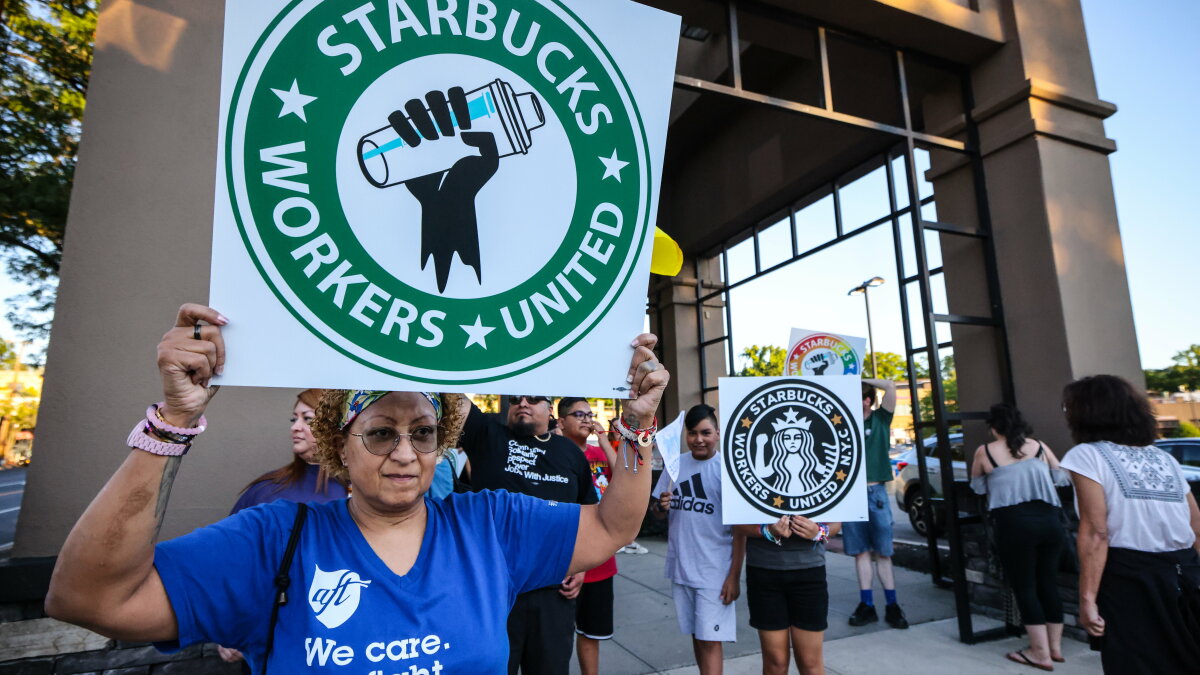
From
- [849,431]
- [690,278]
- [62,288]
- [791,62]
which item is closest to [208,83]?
[62,288]

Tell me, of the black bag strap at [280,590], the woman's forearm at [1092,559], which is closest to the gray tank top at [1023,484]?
the woman's forearm at [1092,559]

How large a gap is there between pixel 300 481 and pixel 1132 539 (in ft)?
11.8

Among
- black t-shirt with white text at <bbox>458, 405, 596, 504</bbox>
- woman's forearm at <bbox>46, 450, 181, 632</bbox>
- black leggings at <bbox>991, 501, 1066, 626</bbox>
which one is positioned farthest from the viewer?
black leggings at <bbox>991, 501, 1066, 626</bbox>

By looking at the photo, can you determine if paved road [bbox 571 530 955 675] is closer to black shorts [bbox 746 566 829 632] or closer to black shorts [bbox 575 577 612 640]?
black shorts [bbox 575 577 612 640]

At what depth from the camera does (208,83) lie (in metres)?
3.71

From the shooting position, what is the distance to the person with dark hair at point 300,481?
102 inches

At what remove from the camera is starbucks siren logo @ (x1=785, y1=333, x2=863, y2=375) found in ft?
16.2

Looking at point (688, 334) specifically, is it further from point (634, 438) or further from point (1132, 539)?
point (634, 438)

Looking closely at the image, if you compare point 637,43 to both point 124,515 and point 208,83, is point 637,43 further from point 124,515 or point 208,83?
point 208,83

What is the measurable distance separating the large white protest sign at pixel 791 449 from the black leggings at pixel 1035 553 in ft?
6.11

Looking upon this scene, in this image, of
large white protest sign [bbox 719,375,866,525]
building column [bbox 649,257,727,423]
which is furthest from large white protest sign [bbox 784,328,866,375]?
building column [bbox 649,257,727,423]

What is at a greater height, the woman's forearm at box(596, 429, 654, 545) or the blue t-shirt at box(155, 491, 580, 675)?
the woman's forearm at box(596, 429, 654, 545)

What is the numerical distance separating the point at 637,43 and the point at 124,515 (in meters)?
1.50

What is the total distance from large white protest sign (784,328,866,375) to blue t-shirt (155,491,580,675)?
4046 mm
